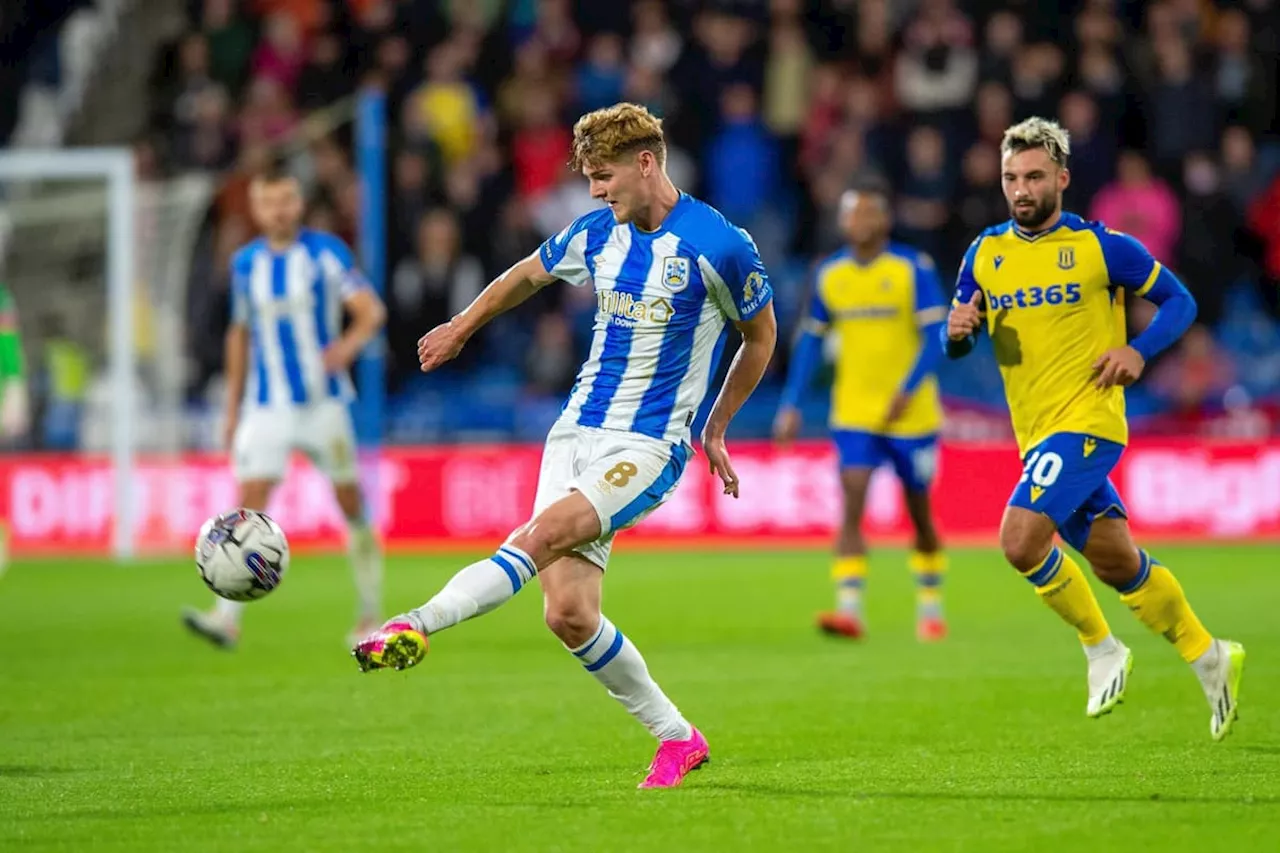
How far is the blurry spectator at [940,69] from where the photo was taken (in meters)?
20.2

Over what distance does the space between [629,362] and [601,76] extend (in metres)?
14.9

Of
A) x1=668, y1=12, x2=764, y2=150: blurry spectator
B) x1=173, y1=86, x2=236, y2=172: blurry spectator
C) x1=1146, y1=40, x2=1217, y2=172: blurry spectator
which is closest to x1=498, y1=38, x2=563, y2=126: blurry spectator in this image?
x1=668, y1=12, x2=764, y2=150: blurry spectator

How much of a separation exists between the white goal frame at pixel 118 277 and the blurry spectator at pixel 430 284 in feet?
8.63

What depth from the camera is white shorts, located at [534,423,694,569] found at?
22.3 ft

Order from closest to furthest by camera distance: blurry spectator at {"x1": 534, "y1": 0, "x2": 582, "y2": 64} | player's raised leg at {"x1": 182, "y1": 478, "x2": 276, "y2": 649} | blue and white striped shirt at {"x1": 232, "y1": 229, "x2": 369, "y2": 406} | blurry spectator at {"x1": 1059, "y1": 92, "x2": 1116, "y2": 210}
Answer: player's raised leg at {"x1": 182, "y1": 478, "x2": 276, "y2": 649} → blue and white striped shirt at {"x1": 232, "y1": 229, "x2": 369, "y2": 406} → blurry spectator at {"x1": 1059, "y1": 92, "x2": 1116, "y2": 210} → blurry spectator at {"x1": 534, "y1": 0, "x2": 582, "y2": 64}

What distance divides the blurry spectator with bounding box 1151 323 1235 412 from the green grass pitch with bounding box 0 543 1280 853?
4306 millimetres

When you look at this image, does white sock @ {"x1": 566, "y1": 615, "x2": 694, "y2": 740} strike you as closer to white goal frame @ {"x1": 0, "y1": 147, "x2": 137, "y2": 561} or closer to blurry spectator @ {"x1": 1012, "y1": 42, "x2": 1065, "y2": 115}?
white goal frame @ {"x1": 0, "y1": 147, "x2": 137, "y2": 561}

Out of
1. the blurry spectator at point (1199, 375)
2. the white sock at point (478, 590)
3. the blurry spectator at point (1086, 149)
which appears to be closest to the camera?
the white sock at point (478, 590)

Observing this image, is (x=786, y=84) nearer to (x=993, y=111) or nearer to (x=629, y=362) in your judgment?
(x=993, y=111)

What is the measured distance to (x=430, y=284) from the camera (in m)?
20.0

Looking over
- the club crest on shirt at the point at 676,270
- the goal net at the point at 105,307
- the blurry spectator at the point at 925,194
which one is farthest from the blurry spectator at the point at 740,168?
the club crest on shirt at the point at 676,270

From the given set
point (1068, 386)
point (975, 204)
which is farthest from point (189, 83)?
point (1068, 386)

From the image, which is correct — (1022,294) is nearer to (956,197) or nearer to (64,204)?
(956,197)

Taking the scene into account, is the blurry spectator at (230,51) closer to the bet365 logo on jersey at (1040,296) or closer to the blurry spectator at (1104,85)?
the blurry spectator at (1104,85)
